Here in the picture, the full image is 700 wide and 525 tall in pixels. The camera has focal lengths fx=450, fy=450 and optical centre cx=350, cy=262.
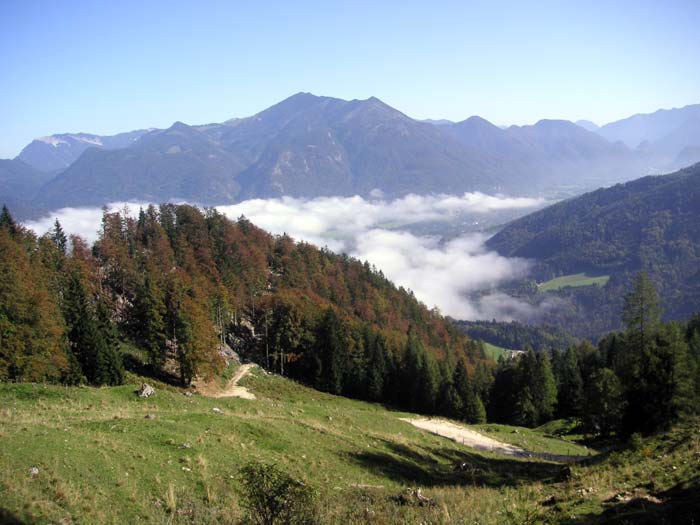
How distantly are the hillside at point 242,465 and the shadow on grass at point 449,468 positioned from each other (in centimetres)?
14

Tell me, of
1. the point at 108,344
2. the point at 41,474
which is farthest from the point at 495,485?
the point at 108,344

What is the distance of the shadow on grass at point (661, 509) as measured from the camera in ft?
38.7

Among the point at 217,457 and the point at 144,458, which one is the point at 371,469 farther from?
the point at 144,458

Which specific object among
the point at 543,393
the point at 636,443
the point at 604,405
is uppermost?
the point at 636,443

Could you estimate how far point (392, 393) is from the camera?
67000mm

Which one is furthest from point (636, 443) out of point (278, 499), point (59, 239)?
point (59, 239)

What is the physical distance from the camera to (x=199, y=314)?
50.5 meters

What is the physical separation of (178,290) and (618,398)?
44.1 meters

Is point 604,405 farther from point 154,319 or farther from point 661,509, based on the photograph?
point 154,319

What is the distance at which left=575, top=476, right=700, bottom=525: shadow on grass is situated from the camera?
38.7 feet

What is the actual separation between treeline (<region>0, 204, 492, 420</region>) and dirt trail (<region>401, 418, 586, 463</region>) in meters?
13.8

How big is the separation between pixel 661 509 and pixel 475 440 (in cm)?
3353

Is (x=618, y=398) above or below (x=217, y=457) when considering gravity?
below

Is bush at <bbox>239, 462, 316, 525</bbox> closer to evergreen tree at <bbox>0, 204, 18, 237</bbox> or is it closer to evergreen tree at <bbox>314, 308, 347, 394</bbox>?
evergreen tree at <bbox>314, 308, 347, 394</bbox>
